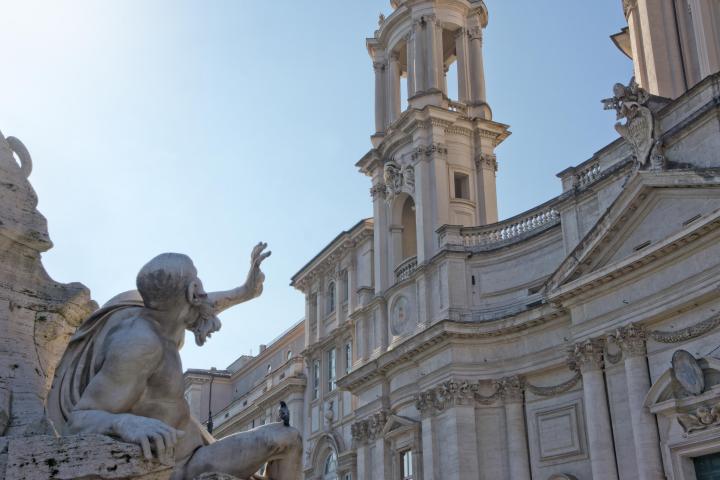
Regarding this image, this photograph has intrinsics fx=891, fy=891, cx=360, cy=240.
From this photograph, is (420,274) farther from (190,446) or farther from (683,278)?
(190,446)

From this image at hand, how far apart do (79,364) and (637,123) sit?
69.4 ft

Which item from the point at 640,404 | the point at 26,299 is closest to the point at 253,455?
the point at 26,299

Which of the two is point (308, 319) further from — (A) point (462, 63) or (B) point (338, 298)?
(A) point (462, 63)

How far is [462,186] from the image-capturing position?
109 ft

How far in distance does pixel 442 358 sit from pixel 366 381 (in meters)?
5.00

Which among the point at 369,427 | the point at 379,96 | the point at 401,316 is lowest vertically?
the point at 369,427

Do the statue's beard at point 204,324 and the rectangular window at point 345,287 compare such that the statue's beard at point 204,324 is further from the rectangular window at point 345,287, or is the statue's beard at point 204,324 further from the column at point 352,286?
the rectangular window at point 345,287

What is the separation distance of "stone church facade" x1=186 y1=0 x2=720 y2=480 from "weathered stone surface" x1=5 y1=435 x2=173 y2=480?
18.7 metres

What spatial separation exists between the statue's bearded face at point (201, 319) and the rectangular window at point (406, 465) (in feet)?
85.1

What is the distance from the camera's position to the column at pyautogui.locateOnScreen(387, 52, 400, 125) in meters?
36.3

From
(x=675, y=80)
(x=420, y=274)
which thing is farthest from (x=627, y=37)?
(x=420, y=274)

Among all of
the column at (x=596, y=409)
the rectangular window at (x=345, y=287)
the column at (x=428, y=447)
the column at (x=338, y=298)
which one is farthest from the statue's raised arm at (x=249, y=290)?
the column at (x=338, y=298)

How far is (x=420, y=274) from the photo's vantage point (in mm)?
30344

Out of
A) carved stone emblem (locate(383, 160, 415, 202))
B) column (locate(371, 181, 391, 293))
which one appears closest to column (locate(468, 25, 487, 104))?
carved stone emblem (locate(383, 160, 415, 202))
